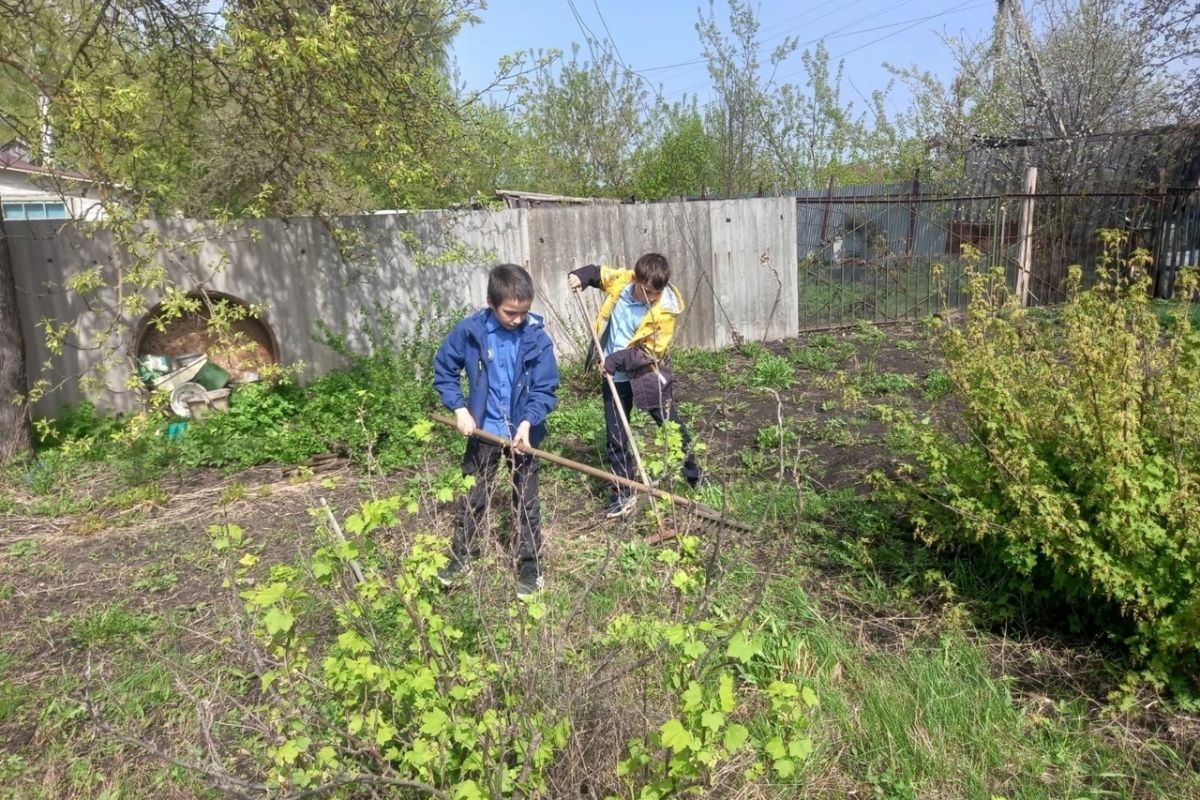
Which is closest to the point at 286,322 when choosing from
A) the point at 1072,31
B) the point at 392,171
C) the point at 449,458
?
the point at 392,171

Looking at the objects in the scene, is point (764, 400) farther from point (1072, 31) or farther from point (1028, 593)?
point (1072, 31)

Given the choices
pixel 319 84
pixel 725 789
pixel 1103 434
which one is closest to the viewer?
pixel 725 789

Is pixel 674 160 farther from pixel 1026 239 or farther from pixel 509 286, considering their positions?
pixel 509 286

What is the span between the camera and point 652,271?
15.6 feet

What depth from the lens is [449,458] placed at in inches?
232

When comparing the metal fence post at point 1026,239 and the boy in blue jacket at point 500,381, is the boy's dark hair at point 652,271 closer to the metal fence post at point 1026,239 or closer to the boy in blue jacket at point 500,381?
the boy in blue jacket at point 500,381

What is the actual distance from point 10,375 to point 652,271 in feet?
15.2

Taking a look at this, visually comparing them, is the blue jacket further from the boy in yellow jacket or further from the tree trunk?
the tree trunk

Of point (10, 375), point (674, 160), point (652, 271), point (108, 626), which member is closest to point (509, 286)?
point (652, 271)

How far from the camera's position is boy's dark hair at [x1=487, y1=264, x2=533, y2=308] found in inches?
147

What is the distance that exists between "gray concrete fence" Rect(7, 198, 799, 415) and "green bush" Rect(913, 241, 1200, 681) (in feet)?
15.7

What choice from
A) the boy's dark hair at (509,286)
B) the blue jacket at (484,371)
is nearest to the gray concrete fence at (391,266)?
the blue jacket at (484,371)

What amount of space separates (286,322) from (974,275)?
5829mm

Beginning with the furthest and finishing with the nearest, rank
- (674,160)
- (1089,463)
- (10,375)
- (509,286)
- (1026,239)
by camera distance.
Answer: (674,160) → (1026,239) → (10,375) → (509,286) → (1089,463)
